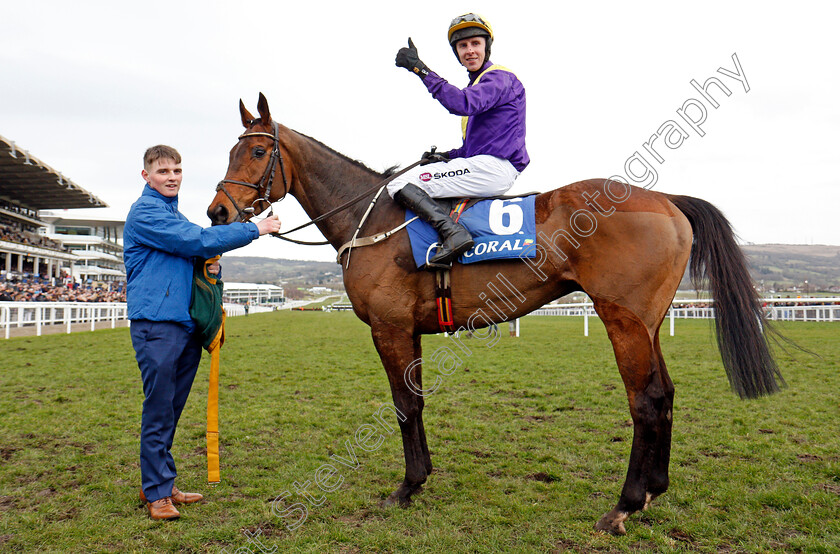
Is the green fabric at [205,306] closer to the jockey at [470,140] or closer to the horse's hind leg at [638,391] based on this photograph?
the jockey at [470,140]

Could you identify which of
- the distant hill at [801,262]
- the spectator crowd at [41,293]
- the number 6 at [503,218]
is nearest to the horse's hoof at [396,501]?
the number 6 at [503,218]

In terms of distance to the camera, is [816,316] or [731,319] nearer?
[731,319]

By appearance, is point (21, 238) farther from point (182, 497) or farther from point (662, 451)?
point (662, 451)

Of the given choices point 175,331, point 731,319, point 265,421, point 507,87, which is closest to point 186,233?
point 175,331

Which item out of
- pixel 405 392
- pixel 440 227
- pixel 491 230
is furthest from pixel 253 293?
pixel 491 230

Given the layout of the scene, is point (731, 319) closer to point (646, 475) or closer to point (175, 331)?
point (646, 475)

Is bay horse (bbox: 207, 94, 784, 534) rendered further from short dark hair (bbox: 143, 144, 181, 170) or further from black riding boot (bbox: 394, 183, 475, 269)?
short dark hair (bbox: 143, 144, 181, 170)

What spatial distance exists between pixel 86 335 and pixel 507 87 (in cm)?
1661

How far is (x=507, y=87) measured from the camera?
A: 349 cm

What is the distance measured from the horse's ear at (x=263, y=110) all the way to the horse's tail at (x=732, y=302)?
132 inches

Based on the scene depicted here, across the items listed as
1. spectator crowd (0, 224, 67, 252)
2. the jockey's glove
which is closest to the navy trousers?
the jockey's glove

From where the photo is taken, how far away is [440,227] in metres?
3.45

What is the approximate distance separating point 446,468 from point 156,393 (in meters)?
2.35

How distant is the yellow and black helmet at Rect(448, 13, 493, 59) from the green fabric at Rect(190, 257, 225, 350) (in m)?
2.56
